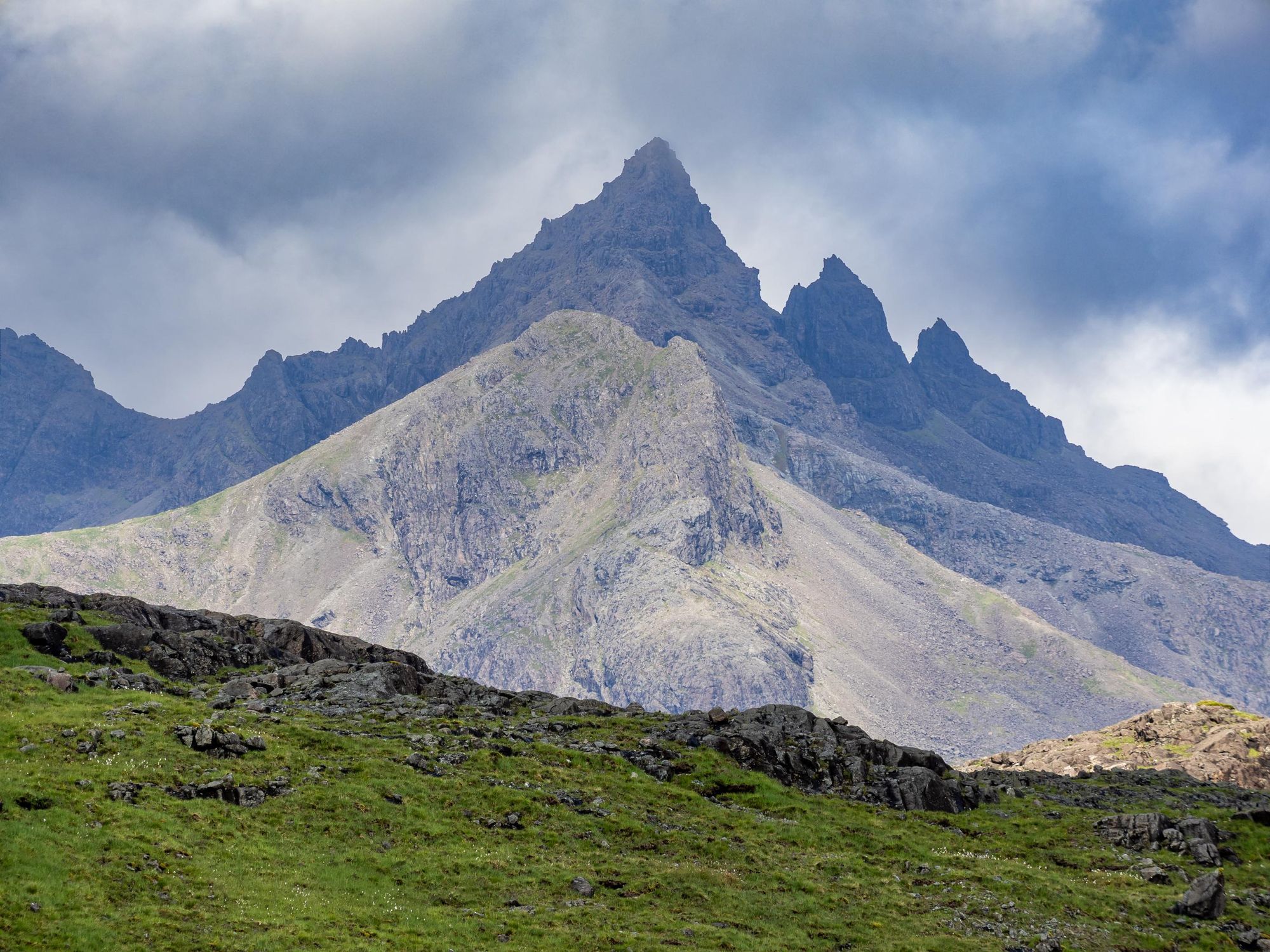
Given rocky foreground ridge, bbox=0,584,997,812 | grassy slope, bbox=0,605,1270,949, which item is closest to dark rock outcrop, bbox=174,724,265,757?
grassy slope, bbox=0,605,1270,949

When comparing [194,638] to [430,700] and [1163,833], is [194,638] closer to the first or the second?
[430,700]

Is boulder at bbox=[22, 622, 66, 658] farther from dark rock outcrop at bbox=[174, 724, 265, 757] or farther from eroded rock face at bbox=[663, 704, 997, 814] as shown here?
eroded rock face at bbox=[663, 704, 997, 814]

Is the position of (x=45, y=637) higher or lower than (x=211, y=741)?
higher

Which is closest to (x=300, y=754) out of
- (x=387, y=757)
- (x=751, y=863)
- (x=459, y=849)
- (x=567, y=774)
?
(x=387, y=757)

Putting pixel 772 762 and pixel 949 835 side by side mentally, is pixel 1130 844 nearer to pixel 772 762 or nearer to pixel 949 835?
pixel 949 835

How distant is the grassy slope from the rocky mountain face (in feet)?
197

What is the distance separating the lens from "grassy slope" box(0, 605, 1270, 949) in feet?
139

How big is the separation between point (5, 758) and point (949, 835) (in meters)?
65.1

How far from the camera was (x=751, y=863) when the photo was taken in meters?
62.3

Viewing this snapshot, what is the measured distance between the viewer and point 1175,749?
143m

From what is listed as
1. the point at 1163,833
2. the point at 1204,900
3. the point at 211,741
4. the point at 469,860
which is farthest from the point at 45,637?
the point at 1163,833

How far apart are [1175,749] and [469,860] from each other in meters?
128

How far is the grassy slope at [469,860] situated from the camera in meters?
42.3

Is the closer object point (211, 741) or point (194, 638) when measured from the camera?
point (211, 741)
